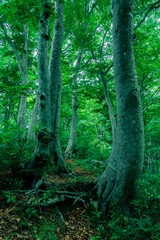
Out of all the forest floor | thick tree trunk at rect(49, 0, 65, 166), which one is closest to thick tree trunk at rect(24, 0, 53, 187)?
the forest floor

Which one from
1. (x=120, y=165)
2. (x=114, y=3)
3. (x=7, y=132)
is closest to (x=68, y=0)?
(x=114, y=3)

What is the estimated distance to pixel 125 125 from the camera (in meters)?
3.03

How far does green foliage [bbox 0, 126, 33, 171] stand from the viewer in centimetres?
321

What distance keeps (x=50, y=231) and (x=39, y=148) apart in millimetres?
1847

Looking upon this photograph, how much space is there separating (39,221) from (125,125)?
263 cm

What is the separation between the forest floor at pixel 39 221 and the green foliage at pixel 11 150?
1.20ft

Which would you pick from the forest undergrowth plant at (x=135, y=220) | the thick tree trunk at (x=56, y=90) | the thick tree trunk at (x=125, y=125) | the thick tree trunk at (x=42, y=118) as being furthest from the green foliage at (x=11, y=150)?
the thick tree trunk at (x=125, y=125)

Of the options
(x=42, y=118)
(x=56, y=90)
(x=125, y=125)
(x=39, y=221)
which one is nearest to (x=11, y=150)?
(x=42, y=118)

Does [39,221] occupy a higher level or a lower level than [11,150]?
lower

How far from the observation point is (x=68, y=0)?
7.32 m

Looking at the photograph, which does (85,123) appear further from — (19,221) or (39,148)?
(19,221)

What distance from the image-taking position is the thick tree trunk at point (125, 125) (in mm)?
2938

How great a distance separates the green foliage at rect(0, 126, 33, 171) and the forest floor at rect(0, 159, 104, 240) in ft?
1.20

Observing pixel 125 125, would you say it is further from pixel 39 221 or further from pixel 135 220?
pixel 39 221
